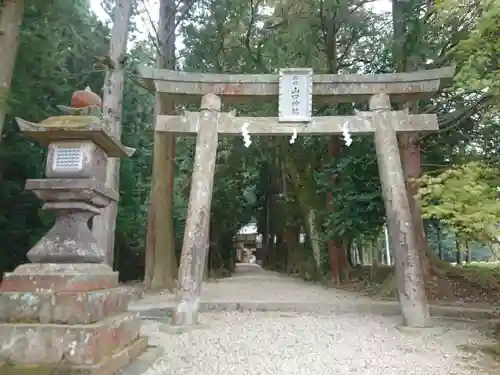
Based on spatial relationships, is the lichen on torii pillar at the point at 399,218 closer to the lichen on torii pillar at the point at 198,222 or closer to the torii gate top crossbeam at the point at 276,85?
the torii gate top crossbeam at the point at 276,85

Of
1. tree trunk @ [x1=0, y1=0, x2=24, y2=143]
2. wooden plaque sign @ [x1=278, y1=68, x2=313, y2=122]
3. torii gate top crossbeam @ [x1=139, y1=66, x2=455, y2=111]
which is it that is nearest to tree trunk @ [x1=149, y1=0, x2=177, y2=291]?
torii gate top crossbeam @ [x1=139, y1=66, x2=455, y2=111]

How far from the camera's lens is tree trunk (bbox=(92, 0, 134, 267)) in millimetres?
8836

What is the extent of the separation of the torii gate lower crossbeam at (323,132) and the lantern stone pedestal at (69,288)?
1.87 meters

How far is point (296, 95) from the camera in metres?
7.25

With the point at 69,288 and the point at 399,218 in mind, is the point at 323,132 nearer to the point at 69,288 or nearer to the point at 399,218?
the point at 399,218

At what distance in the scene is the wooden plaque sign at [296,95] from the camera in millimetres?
7234

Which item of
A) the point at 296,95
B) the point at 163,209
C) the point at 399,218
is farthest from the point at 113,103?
the point at 399,218

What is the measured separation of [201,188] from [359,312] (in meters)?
3.60

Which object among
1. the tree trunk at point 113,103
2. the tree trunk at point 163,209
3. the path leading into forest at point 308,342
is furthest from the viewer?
the tree trunk at point 163,209

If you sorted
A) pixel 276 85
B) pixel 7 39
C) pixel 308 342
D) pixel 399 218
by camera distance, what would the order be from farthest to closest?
pixel 276 85, pixel 7 39, pixel 399 218, pixel 308 342

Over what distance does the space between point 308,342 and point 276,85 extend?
408 centimetres

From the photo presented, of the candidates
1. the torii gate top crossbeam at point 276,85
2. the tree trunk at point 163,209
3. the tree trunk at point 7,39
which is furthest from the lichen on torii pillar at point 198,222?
the tree trunk at point 163,209

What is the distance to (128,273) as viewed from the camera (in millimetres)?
16172

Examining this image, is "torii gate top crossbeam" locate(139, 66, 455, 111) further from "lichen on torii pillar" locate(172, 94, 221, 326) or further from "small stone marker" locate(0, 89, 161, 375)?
"small stone marker" locate(0, 89, 161, 375)
